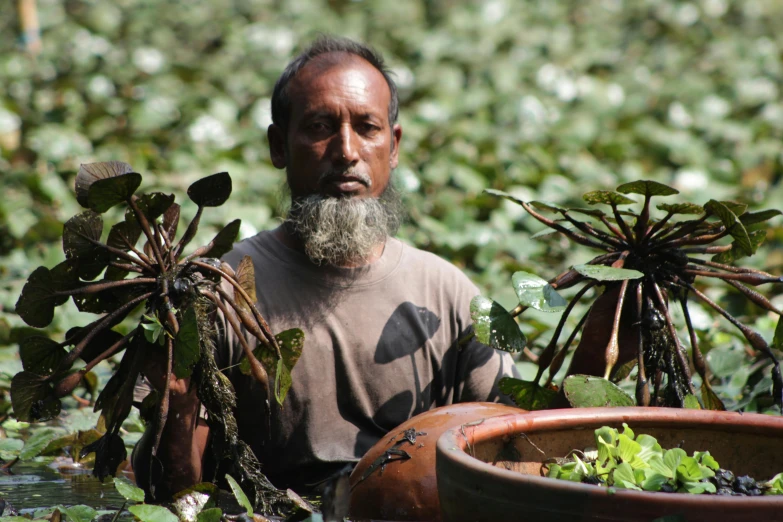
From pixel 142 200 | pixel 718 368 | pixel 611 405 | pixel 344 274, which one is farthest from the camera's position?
pixel 718 368

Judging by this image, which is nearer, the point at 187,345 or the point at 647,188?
the point at 187,345

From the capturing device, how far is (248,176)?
15.3ft

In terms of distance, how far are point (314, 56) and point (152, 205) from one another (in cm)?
87

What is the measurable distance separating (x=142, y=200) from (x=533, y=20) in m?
6.51

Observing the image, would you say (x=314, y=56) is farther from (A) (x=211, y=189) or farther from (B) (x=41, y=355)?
(B) (x=41, y=355)

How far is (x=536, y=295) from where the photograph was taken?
→ 1.89 m

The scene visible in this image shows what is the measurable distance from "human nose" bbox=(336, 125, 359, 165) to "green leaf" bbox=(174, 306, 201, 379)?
77 centimetres

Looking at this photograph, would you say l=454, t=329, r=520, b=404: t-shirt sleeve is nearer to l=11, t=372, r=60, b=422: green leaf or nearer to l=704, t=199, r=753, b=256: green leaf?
l=704, t=199, r=753, b=256: green leaf

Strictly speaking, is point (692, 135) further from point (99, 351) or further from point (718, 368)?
point (99, 351)

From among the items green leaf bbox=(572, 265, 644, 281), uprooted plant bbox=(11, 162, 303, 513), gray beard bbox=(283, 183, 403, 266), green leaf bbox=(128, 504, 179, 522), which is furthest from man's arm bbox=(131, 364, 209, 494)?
green leaf bbox=(572, 265, 644, 281)

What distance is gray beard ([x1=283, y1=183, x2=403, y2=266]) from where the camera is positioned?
230 centimetres

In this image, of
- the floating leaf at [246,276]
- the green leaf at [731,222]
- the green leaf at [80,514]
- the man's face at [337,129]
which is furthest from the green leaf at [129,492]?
the green leaf at [731,222]

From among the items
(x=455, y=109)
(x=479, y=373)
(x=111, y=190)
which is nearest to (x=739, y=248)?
Result: (x=479, y=373)

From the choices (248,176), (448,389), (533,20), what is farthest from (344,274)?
(533,20)
